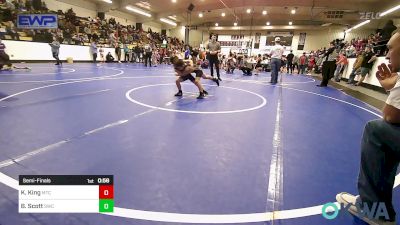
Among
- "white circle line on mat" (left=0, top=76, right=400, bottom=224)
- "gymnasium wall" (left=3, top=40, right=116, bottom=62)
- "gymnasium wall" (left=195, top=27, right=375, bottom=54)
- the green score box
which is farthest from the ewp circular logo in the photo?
"gymnasium wall" (left=195, top=27, right=375, bottom=54)

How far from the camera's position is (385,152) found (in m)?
1.57

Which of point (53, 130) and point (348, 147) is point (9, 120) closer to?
point (53, 130)

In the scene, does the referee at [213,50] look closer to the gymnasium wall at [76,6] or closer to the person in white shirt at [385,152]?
the person in white shirt at [385,152]

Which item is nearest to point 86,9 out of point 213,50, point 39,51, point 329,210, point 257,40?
point 39,51

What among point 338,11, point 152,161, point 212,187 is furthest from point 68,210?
point 338,11

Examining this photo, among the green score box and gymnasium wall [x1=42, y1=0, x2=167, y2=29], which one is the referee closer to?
the green score box

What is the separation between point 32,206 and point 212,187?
1.28 meters

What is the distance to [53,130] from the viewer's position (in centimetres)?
310

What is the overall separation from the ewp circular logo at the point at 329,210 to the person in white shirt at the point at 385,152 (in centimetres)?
16

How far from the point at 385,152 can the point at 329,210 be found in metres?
0.57

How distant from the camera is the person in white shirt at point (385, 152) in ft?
4.93

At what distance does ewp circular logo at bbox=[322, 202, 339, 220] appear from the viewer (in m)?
1.73

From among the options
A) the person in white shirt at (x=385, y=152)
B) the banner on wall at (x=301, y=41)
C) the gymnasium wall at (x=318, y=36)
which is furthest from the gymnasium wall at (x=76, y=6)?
the banner on wall at (x=301, y=41)

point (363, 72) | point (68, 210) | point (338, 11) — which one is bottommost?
point (68, 210)
